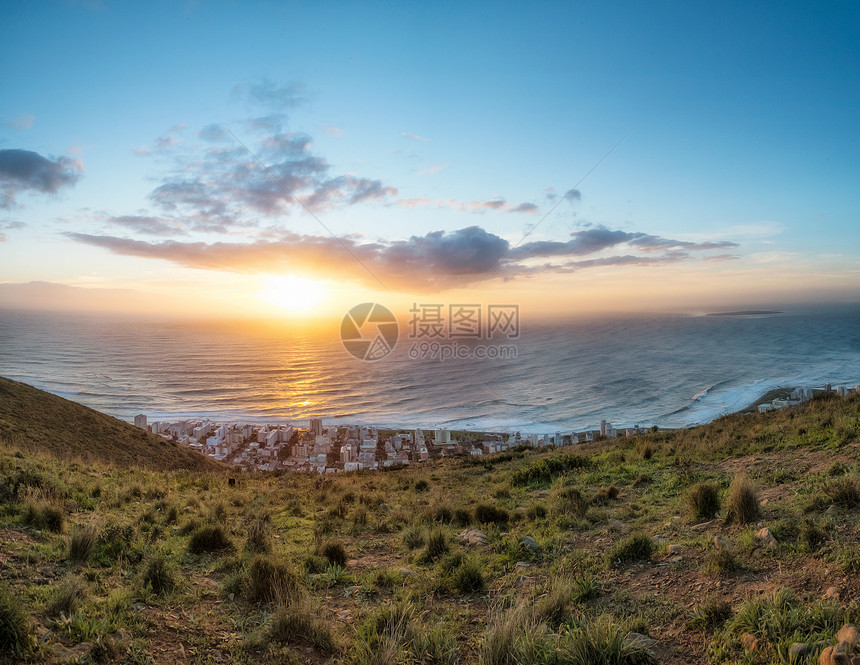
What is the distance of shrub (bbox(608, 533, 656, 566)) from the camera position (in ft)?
15.2

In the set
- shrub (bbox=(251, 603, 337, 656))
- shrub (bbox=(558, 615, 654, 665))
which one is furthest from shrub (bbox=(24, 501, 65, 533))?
shrub (bbox=(558, 615, 654, 665))

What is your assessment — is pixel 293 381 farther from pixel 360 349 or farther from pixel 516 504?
pixel 516 504

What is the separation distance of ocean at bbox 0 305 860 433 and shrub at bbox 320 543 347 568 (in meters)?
26.9

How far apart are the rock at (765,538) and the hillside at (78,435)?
16845 millimetres

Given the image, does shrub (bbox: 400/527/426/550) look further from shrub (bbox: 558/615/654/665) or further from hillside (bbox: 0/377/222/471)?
hillside (bbox: 0/377/222/471)

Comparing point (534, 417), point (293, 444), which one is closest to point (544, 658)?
point (293, 444)

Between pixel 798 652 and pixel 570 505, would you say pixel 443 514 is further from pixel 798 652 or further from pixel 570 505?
pixel 798 652

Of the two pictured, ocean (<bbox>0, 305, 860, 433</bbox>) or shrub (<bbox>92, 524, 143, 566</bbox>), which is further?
ocean (<bbox>0, 305, 860, 433</bbox>)

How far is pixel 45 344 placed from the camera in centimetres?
6738

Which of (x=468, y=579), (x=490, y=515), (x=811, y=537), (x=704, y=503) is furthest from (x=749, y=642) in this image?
(x=490, y=515)

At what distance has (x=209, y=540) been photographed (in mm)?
5742

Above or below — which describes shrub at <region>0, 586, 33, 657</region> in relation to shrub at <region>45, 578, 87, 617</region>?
above

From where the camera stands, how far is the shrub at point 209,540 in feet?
18.3

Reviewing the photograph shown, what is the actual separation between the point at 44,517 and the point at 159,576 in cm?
224
